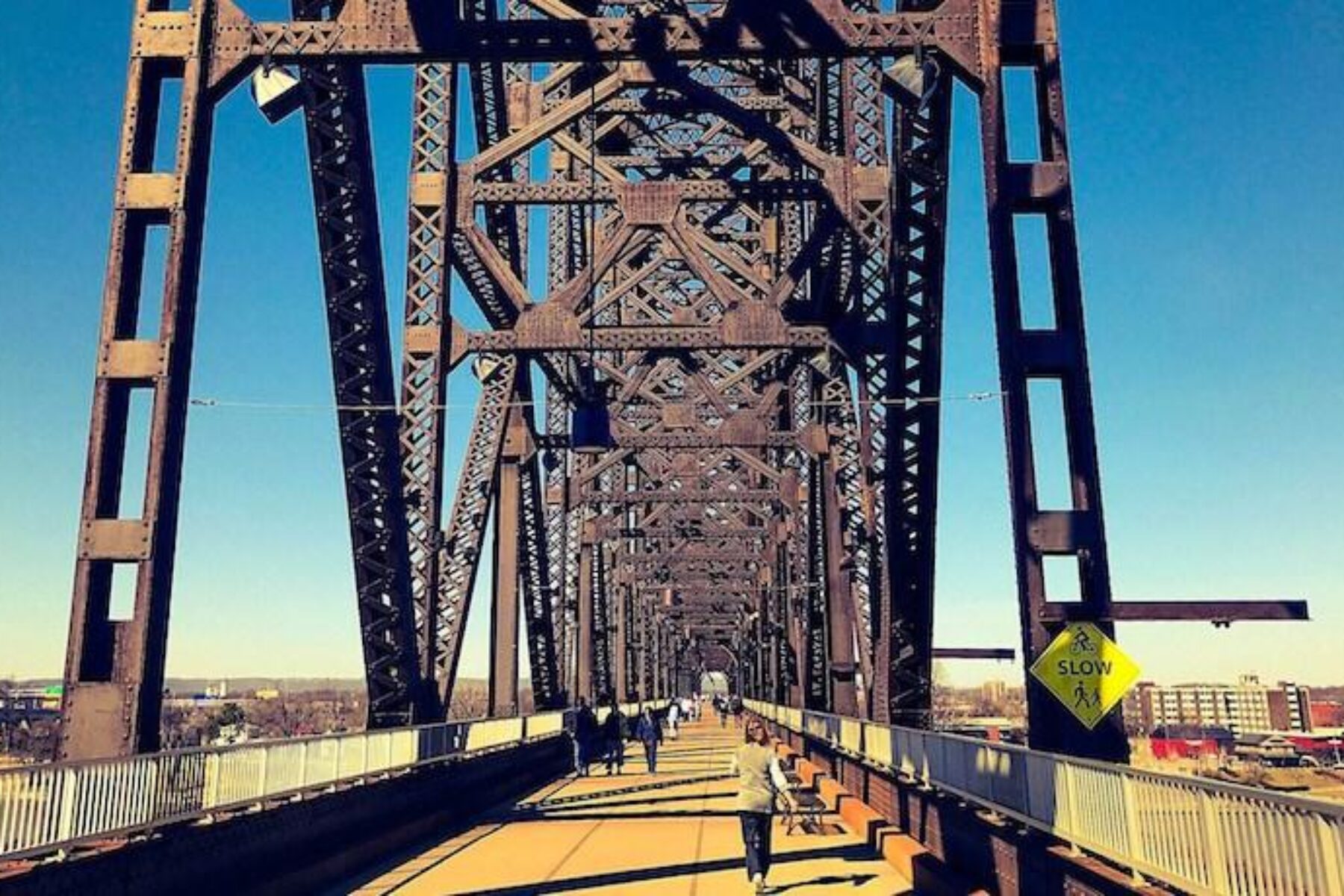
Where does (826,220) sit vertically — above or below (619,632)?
above

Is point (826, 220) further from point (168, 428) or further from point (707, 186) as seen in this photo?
point (168, 428)

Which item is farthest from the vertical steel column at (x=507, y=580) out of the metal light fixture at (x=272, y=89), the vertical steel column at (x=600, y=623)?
the vertical steel column at (x=600, y=623)

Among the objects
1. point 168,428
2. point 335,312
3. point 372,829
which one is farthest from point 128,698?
point 335,312

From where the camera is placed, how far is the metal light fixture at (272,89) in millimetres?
11375

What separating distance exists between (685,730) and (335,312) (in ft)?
160

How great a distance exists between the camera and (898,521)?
14.9 metres

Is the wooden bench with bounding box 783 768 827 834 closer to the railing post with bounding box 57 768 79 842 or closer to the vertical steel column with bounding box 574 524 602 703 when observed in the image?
the railing post with bounding box 57 768 79 842

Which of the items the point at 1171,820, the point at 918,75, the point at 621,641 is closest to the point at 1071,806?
the point at 1171,820

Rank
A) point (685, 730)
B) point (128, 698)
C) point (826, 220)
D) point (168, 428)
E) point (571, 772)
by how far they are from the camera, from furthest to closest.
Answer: point (685, 730) → point (571, 772) → point (826, 220) → point (168, 428) → point (128, 698)

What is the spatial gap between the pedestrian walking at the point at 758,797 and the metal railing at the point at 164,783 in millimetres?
3995

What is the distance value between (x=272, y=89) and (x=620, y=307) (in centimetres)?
1958

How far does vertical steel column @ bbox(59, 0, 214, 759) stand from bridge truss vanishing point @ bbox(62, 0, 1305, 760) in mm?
27

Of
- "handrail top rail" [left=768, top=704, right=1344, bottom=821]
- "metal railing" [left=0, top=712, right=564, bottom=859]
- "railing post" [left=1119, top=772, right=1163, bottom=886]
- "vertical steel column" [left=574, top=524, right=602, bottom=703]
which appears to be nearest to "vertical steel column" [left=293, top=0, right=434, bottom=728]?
"metal railing" [left=0, top=712, right=564, bottom=859]

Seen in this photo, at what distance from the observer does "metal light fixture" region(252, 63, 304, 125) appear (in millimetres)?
11375
